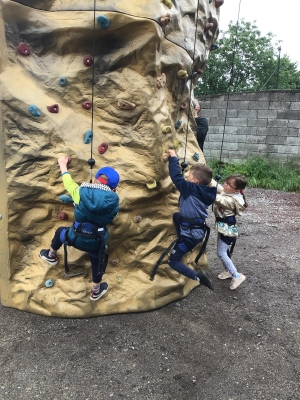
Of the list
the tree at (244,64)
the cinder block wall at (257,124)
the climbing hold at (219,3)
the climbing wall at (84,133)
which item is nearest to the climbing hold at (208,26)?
the climbing hold at (219,3)

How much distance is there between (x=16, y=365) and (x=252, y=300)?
2.54 meters

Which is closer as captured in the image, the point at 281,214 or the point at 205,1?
the point at 205,1

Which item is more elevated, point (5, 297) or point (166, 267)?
point (166, 267)

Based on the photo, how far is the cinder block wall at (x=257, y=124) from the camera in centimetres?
989

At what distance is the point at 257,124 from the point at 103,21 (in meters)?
8.31

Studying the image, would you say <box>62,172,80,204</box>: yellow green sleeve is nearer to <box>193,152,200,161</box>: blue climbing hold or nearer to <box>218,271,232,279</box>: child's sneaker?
<box>193,152,200,161</box>: blue climbing hold

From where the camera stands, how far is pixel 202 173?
3.13 metres

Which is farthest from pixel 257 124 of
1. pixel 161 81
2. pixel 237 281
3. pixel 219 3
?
pixel 161 81

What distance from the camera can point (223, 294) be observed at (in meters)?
3.97

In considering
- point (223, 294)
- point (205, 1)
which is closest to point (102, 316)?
point (223, 294)

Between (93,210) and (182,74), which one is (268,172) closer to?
(182,74)

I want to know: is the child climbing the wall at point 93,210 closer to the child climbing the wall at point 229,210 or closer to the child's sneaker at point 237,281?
the child climbing the wall at point 229,210

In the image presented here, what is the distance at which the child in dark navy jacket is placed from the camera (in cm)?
312

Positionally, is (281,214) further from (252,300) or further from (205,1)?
(205,1)
